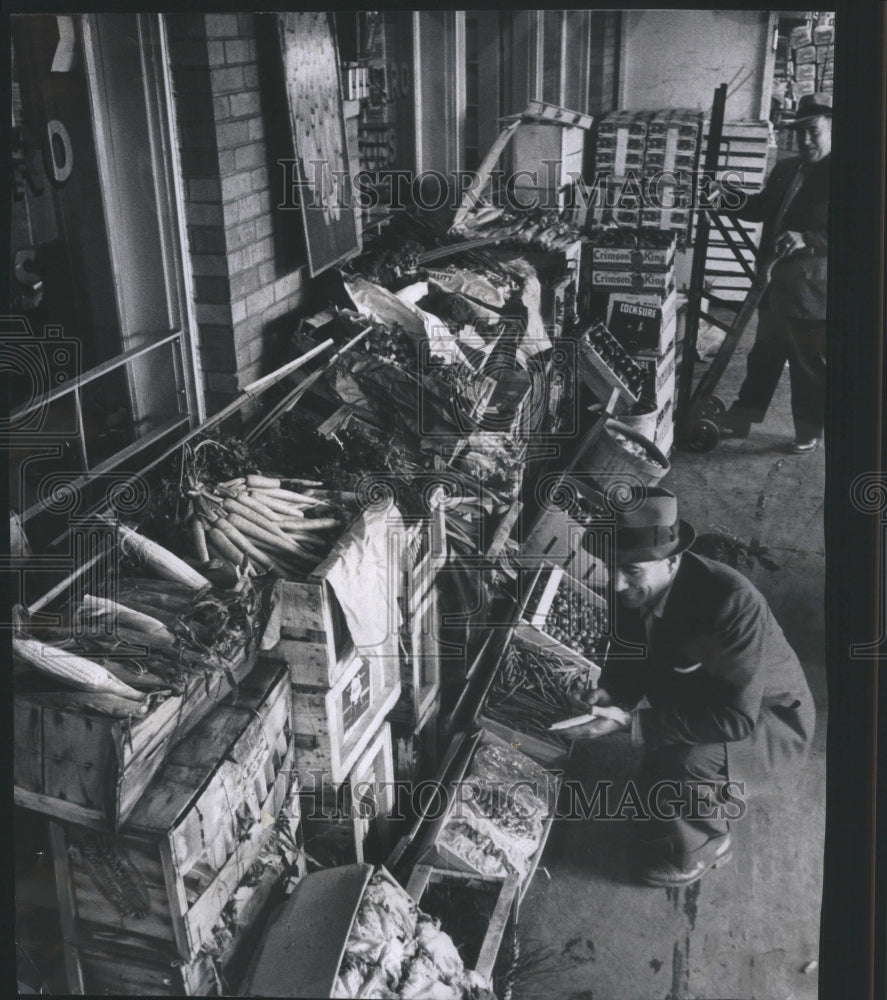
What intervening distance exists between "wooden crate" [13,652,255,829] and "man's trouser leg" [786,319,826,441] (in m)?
2.01

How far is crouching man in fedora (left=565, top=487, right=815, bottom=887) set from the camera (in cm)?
324

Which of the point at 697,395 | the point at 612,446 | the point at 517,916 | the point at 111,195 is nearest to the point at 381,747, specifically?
the point at 517,916

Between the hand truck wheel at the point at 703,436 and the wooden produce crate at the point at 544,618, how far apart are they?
66cm

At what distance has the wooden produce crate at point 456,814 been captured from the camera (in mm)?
3285

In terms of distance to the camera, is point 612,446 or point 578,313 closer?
point 612,446

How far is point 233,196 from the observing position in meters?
3.32

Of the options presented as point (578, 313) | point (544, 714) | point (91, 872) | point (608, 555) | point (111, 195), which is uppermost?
point (111, 195)

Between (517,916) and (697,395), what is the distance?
1.96 m

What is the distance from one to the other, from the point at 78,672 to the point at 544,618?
1923 mm

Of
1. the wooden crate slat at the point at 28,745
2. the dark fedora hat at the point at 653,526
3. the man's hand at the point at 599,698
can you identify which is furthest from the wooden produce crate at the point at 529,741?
the wooden crate slat at the point at 28,745

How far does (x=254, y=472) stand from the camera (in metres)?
3.13

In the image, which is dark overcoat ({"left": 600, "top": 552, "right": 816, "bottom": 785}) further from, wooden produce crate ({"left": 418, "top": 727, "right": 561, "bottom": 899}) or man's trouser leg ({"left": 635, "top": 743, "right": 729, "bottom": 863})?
wooden produce crate ({"left": 418, "top": 727, "right": 561, "bottom": 899})

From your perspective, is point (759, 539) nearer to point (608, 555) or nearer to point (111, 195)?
point (608, 555)

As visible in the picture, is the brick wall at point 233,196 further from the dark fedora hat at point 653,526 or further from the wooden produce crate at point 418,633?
the dark fedora hat at point 653,526
